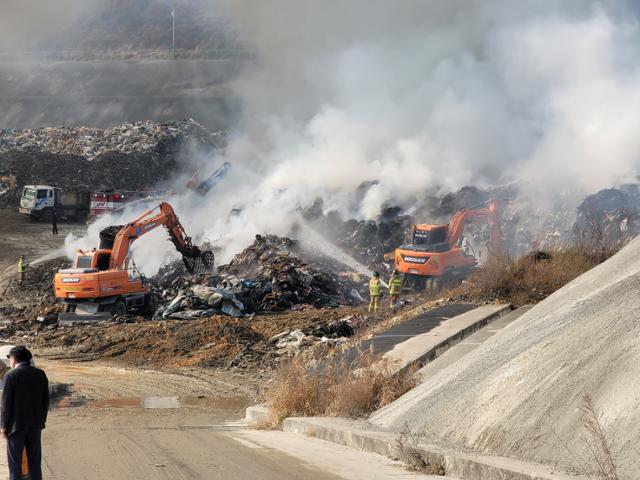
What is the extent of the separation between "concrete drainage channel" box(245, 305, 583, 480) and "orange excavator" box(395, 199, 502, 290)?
11.1 m

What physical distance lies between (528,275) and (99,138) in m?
48.7

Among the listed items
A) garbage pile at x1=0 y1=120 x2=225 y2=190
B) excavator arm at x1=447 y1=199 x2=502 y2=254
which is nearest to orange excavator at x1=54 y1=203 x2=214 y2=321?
excavator arm at x1=447 y1=199 x2=502 y2=254

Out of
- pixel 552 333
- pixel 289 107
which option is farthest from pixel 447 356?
pixel 289 107

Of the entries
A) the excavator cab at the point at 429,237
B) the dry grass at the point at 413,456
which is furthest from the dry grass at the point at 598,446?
the excavator cab at the point at 429,237

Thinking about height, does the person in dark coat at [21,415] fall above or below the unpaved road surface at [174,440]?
above

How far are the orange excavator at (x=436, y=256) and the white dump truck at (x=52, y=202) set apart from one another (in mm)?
24525

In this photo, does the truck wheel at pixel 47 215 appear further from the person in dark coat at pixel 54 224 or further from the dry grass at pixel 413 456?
the dry grass at pixel 413 456

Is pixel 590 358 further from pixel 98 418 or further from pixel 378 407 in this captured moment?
pixel 98 418

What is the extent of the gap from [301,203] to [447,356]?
90.3 ft

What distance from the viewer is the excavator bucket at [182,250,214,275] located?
112 feet

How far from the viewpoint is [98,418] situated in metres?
15.9

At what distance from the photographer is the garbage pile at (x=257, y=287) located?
2903 centimetres

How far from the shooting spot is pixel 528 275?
20422 mm

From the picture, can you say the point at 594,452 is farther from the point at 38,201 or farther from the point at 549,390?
the point at 38,201
